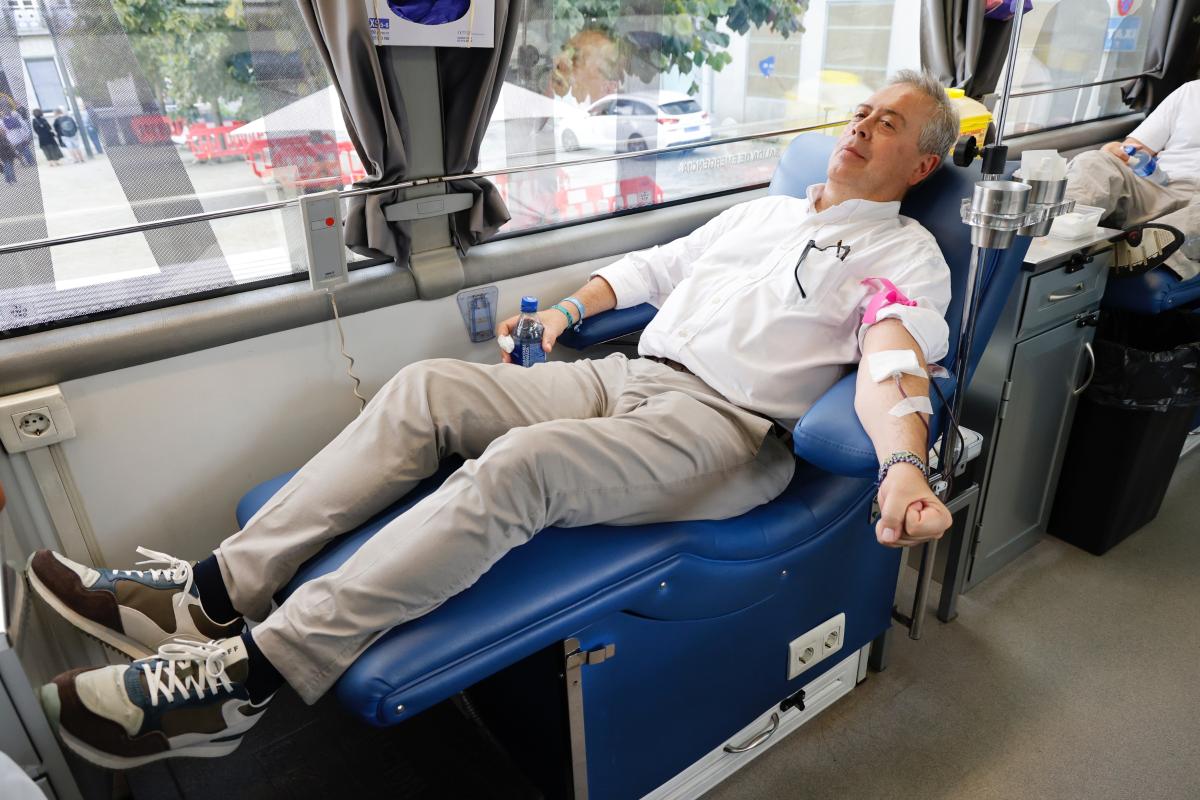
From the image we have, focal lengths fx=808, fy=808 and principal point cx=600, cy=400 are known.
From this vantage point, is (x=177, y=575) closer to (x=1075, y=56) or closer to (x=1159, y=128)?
(x=1159, y=128)

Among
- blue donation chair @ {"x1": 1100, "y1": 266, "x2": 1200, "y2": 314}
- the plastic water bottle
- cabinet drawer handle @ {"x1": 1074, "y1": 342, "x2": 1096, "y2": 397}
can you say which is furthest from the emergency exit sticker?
cabinet drawer handle @ {"x1": 1074, "y1": 342, "x2": 1096, "y2": 397}

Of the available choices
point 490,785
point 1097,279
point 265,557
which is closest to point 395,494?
point 265,557

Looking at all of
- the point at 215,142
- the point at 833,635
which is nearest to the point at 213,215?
the point at 215,142

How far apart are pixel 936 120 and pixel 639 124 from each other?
3.25 feet

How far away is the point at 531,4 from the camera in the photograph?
6.81 ft

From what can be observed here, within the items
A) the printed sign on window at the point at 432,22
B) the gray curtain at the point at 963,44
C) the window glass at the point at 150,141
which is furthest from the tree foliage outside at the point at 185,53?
the gray curtain at the point at 963,44

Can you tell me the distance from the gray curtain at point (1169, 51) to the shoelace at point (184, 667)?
444cm

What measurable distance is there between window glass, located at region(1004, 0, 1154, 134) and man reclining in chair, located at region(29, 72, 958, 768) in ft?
7.34

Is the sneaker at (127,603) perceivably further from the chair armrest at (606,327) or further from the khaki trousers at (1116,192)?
the khaki trousers at (1116,192)

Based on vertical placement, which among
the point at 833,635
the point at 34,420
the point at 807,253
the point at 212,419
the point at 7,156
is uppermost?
the point at 7,156

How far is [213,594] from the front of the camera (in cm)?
140

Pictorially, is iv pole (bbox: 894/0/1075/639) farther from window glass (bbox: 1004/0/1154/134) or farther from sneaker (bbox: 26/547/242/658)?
window glass (bbox: 1004/0/1154/134)

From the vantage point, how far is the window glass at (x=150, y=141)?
5.14ft

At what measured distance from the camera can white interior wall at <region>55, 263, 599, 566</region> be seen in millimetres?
1640
